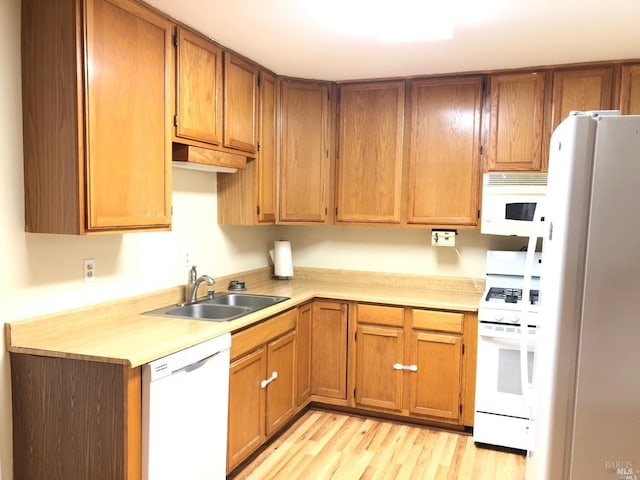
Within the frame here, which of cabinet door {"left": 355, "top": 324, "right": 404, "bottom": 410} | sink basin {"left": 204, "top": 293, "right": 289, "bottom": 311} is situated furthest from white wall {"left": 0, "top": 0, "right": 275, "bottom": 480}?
cabinet door {"left": 355, "top": 324, "right": 404, "bottom": 410}

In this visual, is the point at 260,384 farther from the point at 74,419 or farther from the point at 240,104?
the point at 240,104

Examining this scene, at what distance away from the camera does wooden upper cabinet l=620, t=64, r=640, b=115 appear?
295cm

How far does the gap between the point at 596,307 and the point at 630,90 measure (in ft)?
7.02

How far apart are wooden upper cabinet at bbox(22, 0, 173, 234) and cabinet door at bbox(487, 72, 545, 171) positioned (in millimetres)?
2212

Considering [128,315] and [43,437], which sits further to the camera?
[128,315]

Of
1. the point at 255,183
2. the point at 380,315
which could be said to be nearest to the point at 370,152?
the point at 255,183

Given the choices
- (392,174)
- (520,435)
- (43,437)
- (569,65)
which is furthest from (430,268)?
(43,437)

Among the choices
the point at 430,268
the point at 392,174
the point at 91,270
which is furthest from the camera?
the point at 430,268

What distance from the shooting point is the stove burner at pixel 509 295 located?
308cm

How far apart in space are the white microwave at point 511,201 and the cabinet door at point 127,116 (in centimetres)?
202

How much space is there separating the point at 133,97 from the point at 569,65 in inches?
101

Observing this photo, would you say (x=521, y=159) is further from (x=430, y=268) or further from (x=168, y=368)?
(x=168, y=368)

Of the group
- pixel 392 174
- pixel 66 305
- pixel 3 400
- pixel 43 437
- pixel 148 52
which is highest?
pixel 148 52

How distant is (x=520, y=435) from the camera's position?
296 centimetres
